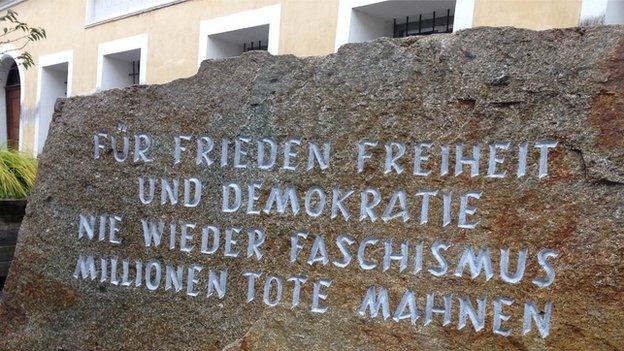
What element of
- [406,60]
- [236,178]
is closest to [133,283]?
[236,178]

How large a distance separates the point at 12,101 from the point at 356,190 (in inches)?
411

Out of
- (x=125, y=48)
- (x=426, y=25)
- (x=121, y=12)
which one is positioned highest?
(x=121, y=12)

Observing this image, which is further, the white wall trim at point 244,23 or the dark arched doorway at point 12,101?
the dark arched doorway at point 12,101

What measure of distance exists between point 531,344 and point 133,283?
1.46 meters

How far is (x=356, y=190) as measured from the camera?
6.84 ft

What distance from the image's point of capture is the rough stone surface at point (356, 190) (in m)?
1.80

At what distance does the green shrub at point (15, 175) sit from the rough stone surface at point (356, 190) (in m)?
1.74

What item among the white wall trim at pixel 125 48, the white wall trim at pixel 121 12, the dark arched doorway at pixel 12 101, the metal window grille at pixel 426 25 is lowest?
the dark arched doorway at pixel 12 101

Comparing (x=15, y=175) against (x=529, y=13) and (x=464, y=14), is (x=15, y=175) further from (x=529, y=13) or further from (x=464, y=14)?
(x=529, y=13)

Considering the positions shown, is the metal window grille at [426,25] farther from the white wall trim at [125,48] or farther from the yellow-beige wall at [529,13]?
the white wall trim at [125,48]

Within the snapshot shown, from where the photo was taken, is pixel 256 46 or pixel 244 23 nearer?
pixel 244 23

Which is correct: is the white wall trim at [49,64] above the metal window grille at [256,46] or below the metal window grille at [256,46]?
below

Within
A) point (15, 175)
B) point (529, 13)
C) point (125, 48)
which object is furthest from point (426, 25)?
point (125, 48)

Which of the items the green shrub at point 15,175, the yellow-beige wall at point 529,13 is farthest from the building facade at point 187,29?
the green shrub at point 15,175
